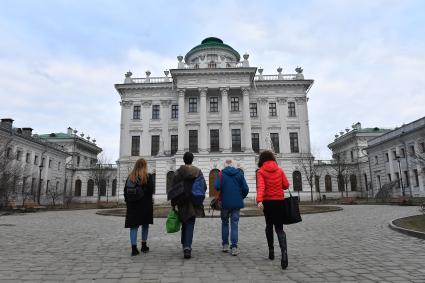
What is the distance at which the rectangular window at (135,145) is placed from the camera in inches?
1795

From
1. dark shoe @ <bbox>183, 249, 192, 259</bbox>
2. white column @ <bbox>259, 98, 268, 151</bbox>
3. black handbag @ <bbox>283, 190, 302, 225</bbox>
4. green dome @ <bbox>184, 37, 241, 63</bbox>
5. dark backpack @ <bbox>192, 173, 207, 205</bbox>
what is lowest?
dark shoe @ <bbox>183, 249, 192, 259</bbox>

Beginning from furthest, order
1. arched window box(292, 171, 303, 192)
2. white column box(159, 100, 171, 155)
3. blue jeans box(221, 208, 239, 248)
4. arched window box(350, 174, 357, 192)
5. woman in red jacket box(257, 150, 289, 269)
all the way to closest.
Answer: arched window box(350, 174, 357, 192), white column box(159, 100, 171, 155), arched window box(292, 171, 303, 192), blue jeans box(221, 208, 239, 248), woman in red jacket box(257, 150, 289, 269)

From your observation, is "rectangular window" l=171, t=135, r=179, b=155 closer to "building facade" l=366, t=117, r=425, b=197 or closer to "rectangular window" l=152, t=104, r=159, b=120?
"rectangular window" l=152, t=104, r=159, b=120

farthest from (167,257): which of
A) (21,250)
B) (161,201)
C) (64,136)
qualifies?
(64,136)

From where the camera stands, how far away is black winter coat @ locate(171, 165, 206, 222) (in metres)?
6.55

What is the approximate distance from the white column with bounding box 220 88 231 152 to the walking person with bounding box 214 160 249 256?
33.5 meters

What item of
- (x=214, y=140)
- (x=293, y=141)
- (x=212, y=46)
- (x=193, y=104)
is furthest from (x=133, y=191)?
(x=212, y=46)

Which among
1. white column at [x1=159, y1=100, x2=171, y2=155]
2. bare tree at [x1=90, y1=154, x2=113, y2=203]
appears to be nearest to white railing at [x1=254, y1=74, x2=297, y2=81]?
white column at [x1=159, y1=100, x2=171, y2=155]

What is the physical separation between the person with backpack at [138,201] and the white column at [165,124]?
123ft

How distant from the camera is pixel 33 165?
150ft

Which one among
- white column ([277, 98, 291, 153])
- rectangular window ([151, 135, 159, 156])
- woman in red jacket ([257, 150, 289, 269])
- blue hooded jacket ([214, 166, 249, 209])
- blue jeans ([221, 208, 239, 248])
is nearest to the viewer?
woman in red jacket ([257, 150, 289, 269])

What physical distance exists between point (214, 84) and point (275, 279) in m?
39.2

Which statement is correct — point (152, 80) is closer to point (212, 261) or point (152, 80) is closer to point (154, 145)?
point (154, 145)

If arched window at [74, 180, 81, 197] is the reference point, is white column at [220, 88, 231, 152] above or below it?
above
